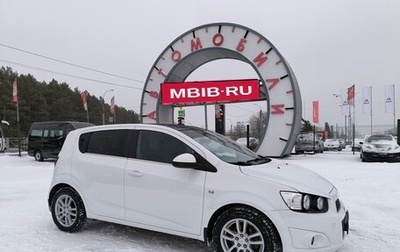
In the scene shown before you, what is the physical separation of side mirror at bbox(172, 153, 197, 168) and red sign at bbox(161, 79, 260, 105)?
16557mm

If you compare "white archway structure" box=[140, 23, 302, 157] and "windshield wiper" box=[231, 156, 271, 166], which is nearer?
"windshield wiper" box=[231, 156, 271, 166]

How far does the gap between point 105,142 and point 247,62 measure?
1645 cm

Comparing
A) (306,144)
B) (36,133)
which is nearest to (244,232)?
(36,133)

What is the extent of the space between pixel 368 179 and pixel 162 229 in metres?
8.08

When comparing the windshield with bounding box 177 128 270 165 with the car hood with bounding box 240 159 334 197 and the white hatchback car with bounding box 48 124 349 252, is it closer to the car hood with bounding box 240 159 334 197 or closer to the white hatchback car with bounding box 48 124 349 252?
the white hatchback car with bounding box 48 124 349 252

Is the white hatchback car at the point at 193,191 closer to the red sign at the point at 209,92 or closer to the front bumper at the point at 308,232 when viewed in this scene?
the front bumper at the point at 308,232

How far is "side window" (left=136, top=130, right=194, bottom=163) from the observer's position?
491 centimetres

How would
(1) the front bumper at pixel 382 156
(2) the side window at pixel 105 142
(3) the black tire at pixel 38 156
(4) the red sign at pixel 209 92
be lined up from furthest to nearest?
1. (4) the red sign at pixel 209 92
2. (3) the black tire at pixel 38 156
3. (1) the front bumper at pixel 382 156
4. (2) the side window at pixel 105 142

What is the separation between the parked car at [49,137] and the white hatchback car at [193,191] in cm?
1486

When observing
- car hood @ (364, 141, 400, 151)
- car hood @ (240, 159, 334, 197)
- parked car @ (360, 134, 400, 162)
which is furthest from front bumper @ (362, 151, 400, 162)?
car hood @ (240, 159, 334, 197)

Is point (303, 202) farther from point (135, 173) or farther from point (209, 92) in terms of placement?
point (209, 92)

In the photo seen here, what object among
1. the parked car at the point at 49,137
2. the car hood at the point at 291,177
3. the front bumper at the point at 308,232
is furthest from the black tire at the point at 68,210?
the parked car at the point at 49,137

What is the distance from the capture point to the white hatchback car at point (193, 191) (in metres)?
4.08

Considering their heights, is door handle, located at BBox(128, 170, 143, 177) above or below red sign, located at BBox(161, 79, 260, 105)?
below
